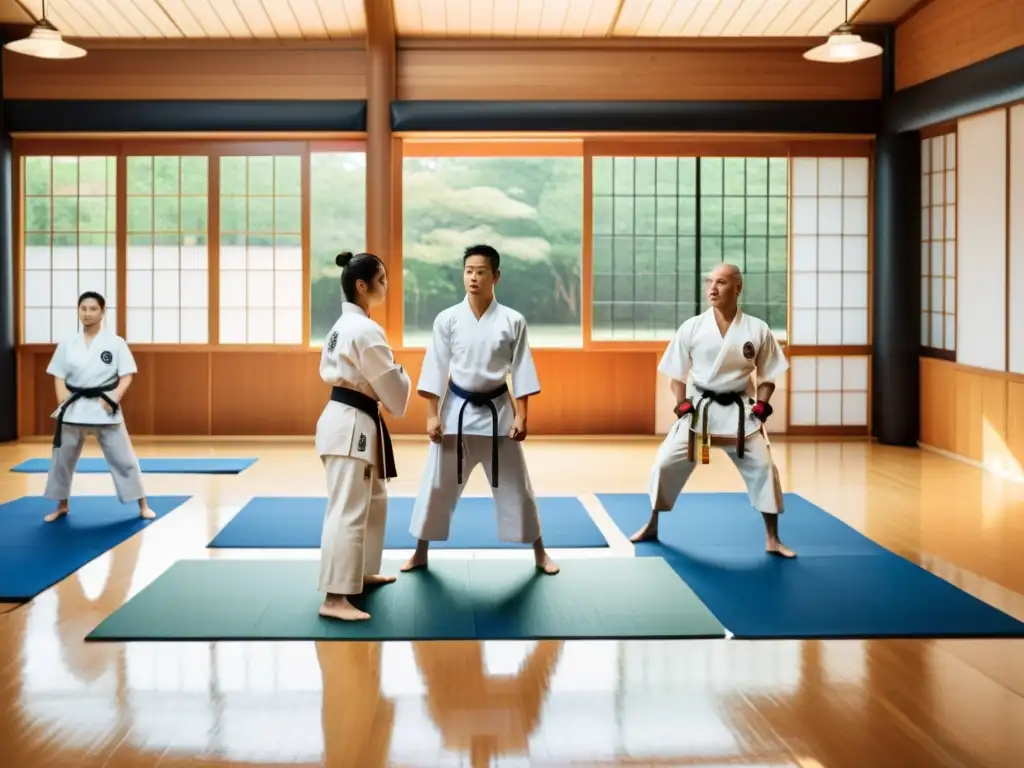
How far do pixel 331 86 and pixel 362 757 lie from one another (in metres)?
6.65

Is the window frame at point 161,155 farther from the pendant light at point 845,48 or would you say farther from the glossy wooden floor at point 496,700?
the glossy wooden floor at point 496,700

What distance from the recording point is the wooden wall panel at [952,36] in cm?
656

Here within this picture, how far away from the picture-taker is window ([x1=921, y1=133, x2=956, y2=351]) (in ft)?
25.6

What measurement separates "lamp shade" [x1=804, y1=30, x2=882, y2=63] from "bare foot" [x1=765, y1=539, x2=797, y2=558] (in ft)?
10.2

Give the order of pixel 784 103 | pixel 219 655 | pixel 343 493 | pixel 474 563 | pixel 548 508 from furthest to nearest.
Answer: pixel 784 103 < pixel 548 508 < pixel 474 563 < pixel 343 493 < pixel 219 655

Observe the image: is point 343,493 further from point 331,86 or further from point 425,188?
point 425,188

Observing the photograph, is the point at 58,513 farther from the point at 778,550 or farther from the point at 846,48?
the point at 846,48

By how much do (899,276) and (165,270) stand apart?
544 cm

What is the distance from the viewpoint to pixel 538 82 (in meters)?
8.46

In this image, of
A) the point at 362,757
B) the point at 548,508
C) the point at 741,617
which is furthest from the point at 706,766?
the point at 548,508

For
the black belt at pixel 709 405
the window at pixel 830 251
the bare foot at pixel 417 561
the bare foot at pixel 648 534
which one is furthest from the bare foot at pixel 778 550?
the window at pixel 830 251

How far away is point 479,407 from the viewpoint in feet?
14.3

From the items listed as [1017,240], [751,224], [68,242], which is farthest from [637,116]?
[68,242]

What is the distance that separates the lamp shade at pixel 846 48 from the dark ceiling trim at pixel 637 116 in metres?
1.75
